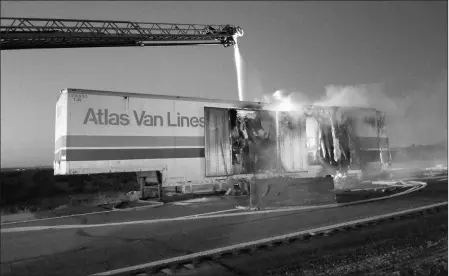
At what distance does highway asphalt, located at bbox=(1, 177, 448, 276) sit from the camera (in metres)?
6.02

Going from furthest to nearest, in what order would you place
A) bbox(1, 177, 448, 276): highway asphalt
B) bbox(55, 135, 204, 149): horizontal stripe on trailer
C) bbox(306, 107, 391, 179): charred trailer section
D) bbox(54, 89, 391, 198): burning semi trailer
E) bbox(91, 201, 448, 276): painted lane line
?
bbox(306, 107, 391, 179): charred trailer section
bbox(54, 89, 391, 198): burning semi trailer
bbox(55, 135, 204, 149): horizontal stripe on trailer
bbox(1, 177, 448, 276): highway asphalt
bbox(91, 201, 448, 276): painted lane line

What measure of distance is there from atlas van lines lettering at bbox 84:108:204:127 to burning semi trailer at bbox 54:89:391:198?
3cm

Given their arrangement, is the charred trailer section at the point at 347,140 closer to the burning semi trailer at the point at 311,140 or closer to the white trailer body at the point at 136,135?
the burning semi trailer at the point at 311,140

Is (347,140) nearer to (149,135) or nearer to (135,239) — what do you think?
(149,135)

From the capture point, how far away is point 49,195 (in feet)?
66.2

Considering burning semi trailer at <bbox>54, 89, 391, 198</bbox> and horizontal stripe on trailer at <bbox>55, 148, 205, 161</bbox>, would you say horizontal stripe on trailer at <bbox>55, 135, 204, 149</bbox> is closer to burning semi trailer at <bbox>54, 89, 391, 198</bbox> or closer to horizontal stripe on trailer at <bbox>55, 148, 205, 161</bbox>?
burning semi trailer at <bbox>54, 89, 391, 198</bbox>

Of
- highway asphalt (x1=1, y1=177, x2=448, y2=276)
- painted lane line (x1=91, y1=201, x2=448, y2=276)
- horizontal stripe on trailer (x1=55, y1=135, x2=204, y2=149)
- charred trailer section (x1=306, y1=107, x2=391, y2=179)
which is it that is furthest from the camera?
charred trailer section (x1=306, y1=107, x2=391, y2=179)

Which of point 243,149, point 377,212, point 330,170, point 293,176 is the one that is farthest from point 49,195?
point 377,212

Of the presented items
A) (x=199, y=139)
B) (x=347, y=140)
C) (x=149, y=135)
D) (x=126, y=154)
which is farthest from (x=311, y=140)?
(x=126, y=154)

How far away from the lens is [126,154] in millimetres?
9820

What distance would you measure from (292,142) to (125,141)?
695cm

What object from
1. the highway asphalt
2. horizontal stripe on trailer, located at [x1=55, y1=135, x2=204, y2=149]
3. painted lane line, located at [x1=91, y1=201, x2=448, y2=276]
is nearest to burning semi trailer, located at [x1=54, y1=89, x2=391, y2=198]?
horizontal stripe on trailer, located at [x1=55, y1=135, x2=204, y2=149]

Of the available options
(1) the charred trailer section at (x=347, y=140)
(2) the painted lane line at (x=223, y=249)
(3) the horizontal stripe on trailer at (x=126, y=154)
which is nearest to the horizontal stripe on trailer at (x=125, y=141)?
(3) the horizontal stripe on trailer at (x=126, y=154)

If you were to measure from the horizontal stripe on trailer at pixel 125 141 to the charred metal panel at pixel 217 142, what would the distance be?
1.34 ft
